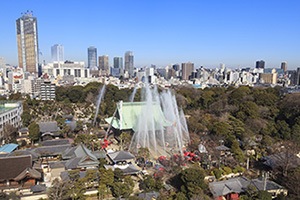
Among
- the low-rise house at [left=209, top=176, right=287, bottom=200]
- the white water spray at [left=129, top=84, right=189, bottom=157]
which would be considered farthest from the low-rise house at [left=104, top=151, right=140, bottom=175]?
the low-rise house at [left=209, top=176, right=287, bottom=200]

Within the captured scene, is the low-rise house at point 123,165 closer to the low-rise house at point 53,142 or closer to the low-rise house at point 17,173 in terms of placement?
the low-rise house at point 17,173

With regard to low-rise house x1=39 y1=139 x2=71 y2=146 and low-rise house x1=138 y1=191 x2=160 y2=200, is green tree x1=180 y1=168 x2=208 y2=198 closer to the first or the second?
low-rise house x1=138 y1=191 x2=160 y2=200

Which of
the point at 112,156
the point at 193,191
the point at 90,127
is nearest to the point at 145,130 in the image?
the point at 112,156

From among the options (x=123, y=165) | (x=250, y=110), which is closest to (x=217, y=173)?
(x=123, y=165)

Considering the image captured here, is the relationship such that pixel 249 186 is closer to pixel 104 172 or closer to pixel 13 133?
pixel 104 172

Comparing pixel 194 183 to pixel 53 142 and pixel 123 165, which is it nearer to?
pixel 123 165

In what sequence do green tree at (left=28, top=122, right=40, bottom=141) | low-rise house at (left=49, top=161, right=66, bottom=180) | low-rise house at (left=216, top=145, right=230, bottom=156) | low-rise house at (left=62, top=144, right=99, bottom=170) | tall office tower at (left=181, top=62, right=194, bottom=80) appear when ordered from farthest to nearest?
tall office tower at (left=181, top=62, right=194, bottom=80) < green tree at (left=28, top=122, right=40, bottom=141) < low-rise house at (left=216, top=145, right=230, bottom=156) < low-rise house at (left=49, top=161, right=66, bottom=180) < low-rise house at (left=62, top=144, right=99, bottom=170)
